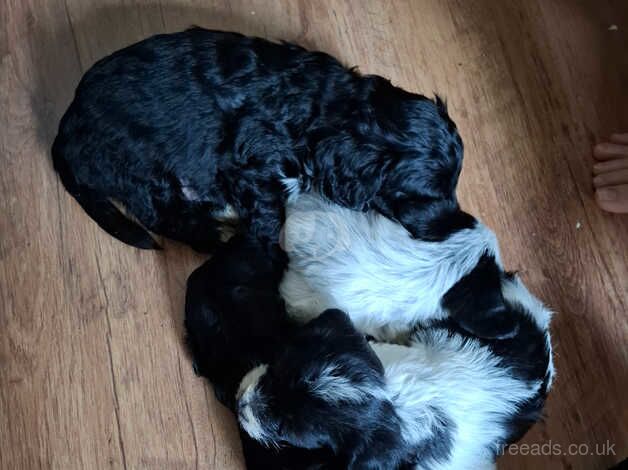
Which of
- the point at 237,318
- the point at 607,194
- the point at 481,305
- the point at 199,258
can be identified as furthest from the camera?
the point at 607,194

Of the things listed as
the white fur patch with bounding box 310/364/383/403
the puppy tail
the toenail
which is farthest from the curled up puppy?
the toenail

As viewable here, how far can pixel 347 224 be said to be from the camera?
56.6 inches

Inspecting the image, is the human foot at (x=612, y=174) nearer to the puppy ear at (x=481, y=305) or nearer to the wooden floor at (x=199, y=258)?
the wooden floor at (x=199, y=258)

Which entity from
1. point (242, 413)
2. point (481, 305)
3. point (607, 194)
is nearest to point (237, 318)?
point (242, 413)

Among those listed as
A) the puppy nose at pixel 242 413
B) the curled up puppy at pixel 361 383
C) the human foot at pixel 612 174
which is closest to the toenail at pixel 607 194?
the human foot at pixel 612 174

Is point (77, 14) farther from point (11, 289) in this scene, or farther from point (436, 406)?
point (436, 406)

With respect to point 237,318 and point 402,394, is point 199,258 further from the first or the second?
point 402,394

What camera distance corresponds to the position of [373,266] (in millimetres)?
1390

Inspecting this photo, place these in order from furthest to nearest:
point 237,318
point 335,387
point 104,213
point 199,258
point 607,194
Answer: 1. point 607,194
2. point 199,258
3. point 104,213
4. point 237,318
5. point 335,387

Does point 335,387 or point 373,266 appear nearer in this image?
point 335,387

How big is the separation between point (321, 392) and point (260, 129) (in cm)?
59

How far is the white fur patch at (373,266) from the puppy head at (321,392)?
13 centimetres

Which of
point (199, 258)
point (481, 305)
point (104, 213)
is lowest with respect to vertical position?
point (199, 258)

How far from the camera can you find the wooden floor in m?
1.65
